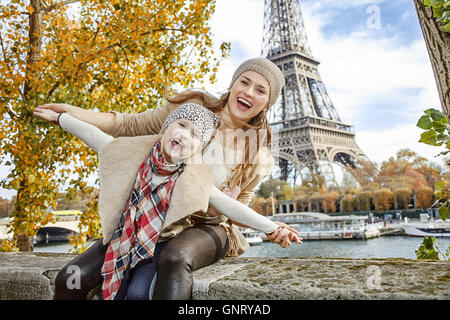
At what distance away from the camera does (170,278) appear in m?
1.13

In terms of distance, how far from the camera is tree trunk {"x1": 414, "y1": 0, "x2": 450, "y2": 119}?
4.25 feet

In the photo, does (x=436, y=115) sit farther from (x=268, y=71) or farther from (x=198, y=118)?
(x=198, y=118)

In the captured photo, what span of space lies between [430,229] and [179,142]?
2100cm

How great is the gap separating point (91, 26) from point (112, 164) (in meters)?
3.36

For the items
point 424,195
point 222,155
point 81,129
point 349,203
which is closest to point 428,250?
point 222,155

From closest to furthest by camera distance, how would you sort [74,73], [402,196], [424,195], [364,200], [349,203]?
[74,73] < [424,195] < [402,196] < [364,200] < [349,203]

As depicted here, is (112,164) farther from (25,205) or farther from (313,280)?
(25,205)

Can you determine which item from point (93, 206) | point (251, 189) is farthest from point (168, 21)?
point (251, 189)

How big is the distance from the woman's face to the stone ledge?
778 mm

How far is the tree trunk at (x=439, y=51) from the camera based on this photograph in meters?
1.30

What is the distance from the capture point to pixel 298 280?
108 cm

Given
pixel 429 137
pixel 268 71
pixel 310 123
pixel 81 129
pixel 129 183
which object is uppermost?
pixel 310 123

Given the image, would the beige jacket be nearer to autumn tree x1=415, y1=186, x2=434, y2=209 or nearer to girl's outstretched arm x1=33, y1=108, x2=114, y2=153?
girl's outstretched arm x1=33, y1=108, x2=114, y2=153

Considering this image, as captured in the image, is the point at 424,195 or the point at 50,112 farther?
the point at 424,195
